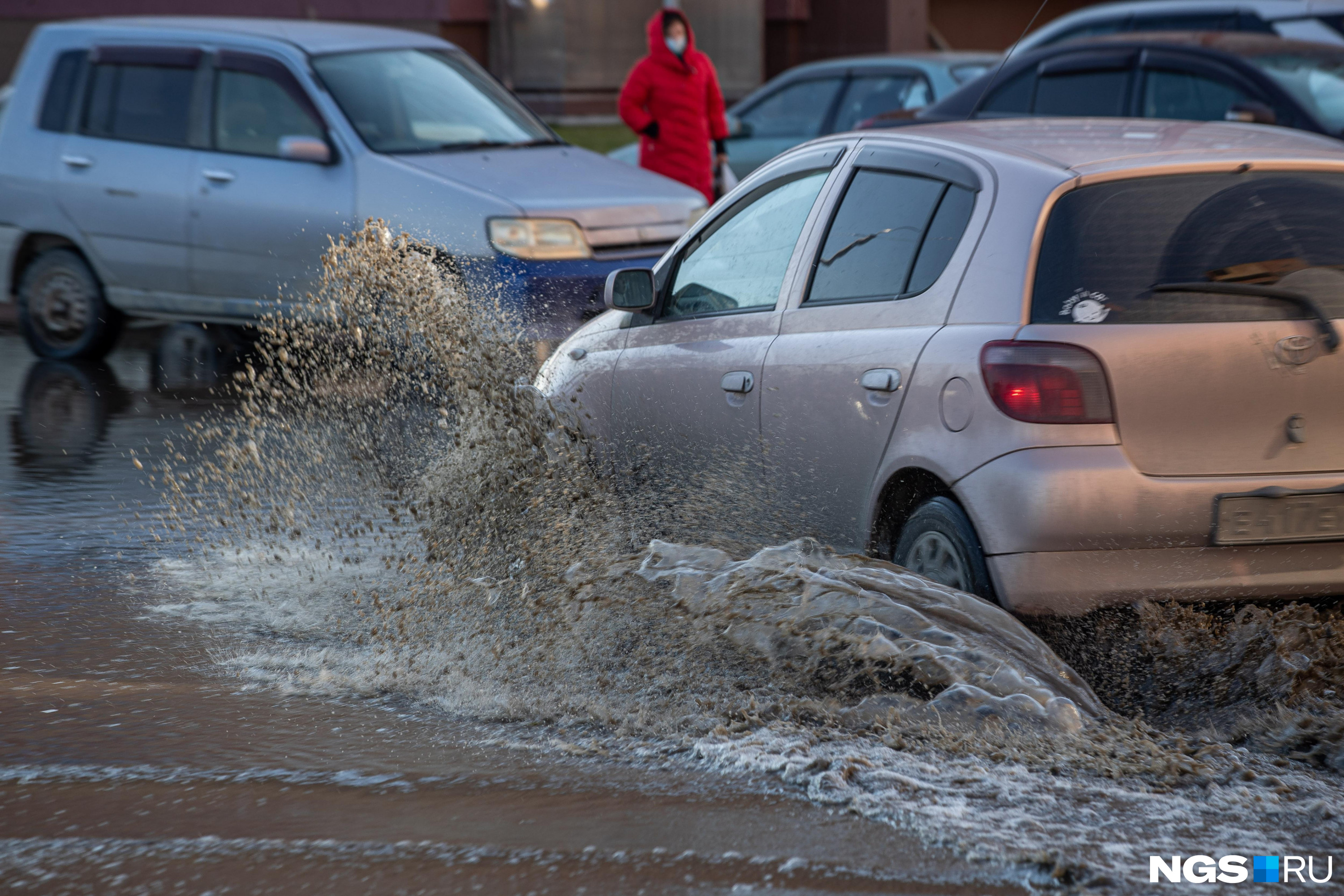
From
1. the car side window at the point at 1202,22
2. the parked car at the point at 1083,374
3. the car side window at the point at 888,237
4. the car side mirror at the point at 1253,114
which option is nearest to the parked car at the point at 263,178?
the car side mirror at the point at 1253,114

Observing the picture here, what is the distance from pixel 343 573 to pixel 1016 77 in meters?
6.86

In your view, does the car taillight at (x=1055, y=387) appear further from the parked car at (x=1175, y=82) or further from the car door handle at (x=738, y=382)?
the parked car at (x=1175, y=82)

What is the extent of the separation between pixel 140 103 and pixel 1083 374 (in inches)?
302

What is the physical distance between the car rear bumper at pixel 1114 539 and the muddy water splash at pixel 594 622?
165 mm

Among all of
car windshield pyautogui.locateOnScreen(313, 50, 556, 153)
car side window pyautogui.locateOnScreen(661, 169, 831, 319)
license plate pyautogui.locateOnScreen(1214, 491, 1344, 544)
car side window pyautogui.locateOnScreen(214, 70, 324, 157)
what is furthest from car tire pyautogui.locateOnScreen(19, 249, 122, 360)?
license plate pyautogui.locateOnScreen(1214, 491, 1344, 544)

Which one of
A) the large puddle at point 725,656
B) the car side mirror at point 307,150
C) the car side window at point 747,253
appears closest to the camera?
the large puddle at point 725,656

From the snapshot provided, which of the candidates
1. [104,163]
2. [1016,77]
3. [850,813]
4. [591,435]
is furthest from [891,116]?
[850,813]

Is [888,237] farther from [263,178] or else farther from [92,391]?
[92,391]

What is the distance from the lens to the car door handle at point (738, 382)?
5000 millimetres

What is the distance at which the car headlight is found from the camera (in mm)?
8273

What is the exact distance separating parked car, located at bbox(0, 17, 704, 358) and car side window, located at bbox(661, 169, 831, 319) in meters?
2.61

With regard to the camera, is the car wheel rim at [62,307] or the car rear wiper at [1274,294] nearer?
the car rear wiper at [1274,294]

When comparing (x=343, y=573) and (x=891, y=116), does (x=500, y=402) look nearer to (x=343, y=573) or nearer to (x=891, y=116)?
(x=343, y=573)

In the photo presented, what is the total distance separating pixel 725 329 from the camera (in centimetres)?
525
